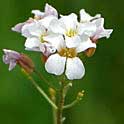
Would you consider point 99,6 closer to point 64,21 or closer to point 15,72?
point 15,72

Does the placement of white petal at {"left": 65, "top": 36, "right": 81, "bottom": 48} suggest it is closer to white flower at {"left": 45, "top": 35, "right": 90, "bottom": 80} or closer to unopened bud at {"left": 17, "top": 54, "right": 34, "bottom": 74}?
white flower at {"left": 45, "top": 35, "right": 90, "bottom": 80}

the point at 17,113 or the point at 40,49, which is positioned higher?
the point at 40,49

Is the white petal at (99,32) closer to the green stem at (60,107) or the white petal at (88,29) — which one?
the white petal at (88,29)

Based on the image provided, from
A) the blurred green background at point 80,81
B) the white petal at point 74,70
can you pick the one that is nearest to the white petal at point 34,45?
the white petal at point 74,70

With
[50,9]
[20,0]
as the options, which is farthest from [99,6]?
[50,9]

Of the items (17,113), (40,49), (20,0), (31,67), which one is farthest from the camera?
(20,0)
